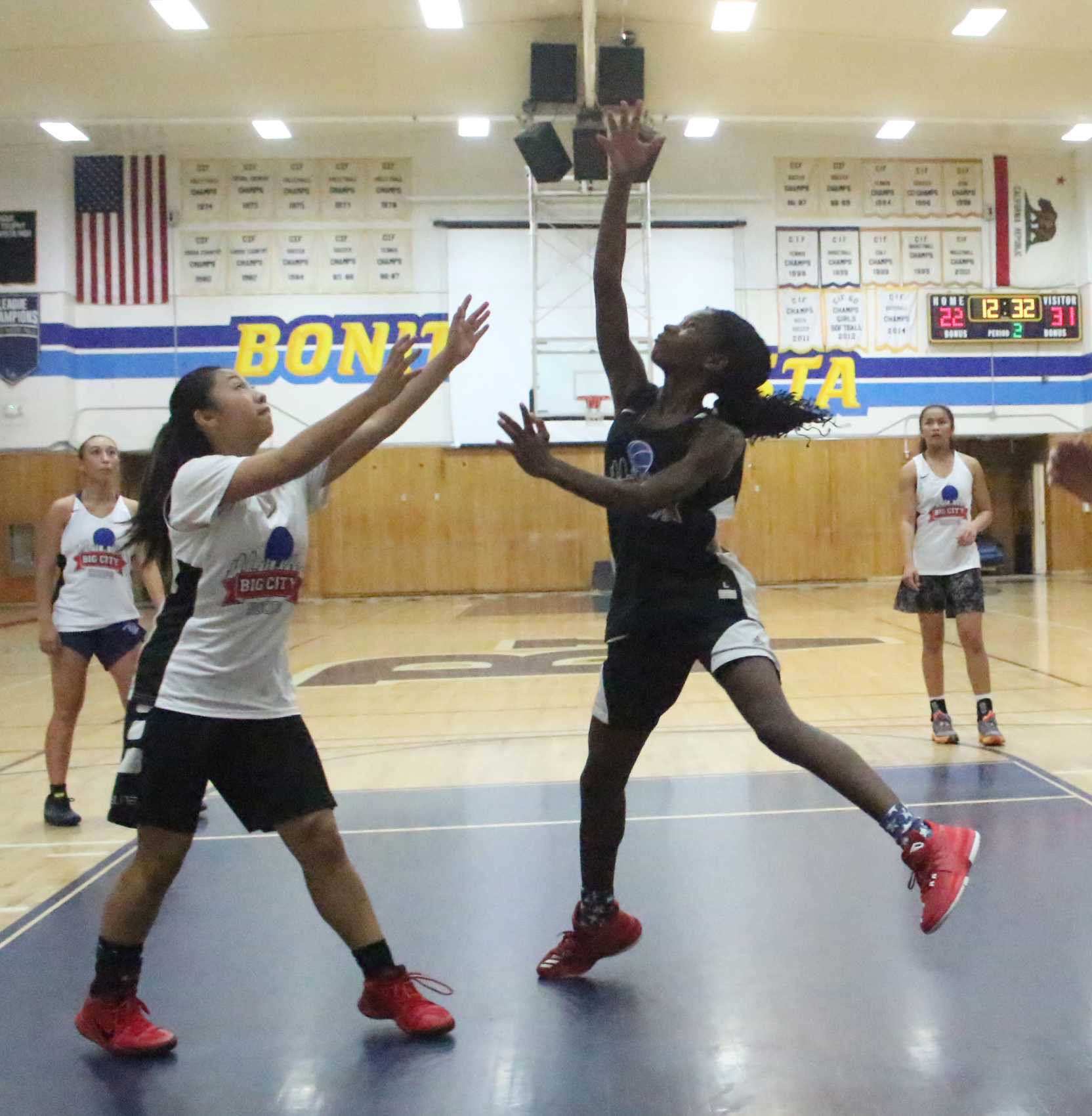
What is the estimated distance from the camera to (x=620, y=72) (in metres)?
13.6

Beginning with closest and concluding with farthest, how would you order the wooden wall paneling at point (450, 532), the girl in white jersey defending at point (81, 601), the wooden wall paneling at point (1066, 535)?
1. the girl in white jersey defending at point (81, 601)
2. the wooden wall paneling at point (450, 532)
3. the wooden wall paneling at point (1066, 535)

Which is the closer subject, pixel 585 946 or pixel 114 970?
pixel 114 970

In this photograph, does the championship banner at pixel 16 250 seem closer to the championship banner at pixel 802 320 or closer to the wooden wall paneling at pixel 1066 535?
the championship banner at pixel 802 320

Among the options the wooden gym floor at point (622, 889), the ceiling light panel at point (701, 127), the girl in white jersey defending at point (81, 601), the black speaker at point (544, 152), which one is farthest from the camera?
the ceiling light panel at point (701, 127)

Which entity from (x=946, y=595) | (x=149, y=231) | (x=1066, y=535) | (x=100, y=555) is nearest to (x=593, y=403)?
(x=149, y=231)

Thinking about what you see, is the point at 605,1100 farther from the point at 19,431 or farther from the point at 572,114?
the point at 19,431

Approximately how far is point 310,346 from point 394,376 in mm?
15404

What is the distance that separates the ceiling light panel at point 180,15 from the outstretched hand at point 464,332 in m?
11.4

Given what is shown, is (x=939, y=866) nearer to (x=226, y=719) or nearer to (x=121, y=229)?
(x=226, y=719)

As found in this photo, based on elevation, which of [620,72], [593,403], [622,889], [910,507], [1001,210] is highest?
[620,72]

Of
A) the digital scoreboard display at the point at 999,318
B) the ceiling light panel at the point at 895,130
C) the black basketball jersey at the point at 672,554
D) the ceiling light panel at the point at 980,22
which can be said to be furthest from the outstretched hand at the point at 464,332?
the digital scoreboard display at the point at 999,318

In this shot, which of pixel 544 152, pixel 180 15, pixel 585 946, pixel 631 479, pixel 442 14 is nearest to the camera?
pixel 631 479

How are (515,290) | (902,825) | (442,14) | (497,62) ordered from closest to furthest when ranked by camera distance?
(902,825) < (442,14) < (497,62) < (515,290)

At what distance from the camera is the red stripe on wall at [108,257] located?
1666 cm
